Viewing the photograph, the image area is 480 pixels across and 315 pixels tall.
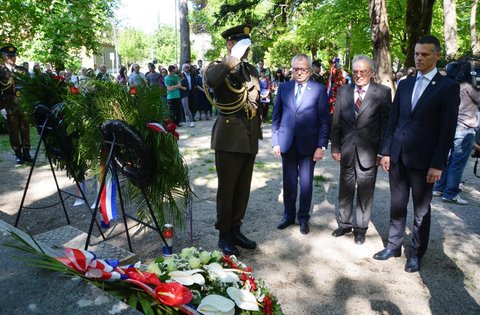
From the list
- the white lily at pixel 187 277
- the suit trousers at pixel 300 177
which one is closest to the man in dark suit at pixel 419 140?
the suit trousers at pixel 300 177

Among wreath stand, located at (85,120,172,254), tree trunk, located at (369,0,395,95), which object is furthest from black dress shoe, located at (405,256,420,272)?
tree trunk, located at (369,0,395,95)

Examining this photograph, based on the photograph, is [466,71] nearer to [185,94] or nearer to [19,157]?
[19,157]

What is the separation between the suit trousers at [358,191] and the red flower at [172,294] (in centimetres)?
315

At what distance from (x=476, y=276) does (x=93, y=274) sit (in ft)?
11.8

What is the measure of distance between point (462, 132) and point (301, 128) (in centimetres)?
288

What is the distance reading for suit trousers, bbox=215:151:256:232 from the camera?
396 centimetres

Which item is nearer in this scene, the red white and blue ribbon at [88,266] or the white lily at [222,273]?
the red white and blue ribbon at [88,266]

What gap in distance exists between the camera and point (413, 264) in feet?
12.7

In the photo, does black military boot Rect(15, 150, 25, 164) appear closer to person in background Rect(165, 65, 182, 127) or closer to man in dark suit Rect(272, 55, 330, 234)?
person in background Rect(165, 65, 182, 127)

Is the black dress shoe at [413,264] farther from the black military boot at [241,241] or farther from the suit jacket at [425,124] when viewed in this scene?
the black military boot at [241,241]

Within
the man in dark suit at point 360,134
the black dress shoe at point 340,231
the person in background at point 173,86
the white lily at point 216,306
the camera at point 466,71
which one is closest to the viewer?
the white lily at point 216,306

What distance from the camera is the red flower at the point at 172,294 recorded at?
164cm

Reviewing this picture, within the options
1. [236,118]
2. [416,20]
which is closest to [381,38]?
[416,20]

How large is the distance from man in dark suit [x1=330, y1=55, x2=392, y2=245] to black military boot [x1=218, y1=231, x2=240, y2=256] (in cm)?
139
